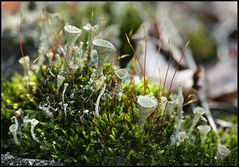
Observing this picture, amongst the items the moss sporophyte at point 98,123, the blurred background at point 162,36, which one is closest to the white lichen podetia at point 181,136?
the moss sporophyte at point 98,123

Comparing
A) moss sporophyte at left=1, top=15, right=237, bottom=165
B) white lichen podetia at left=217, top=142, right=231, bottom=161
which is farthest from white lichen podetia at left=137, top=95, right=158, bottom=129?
white lichen podetia at left=217, top=142, right=231, bottom=161

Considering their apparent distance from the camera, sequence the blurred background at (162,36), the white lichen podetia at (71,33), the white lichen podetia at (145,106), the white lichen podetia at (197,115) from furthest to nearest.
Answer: the blurred background at (162,36) < the white lichen podetia at (197,115) < the white lichen podetia at (71,33) < the white lichen podetia at (145,106)

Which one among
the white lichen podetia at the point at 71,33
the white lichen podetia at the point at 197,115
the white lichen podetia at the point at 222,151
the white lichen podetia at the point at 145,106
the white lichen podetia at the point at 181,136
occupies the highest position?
the white lichen podetia at the point at 71,33

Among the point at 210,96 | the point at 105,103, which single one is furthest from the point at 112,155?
the point at 210,96

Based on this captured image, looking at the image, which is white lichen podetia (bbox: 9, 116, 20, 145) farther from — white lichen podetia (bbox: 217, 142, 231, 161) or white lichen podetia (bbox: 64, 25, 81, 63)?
white lichen podetia (bbox: 217, 142, 231, 161)

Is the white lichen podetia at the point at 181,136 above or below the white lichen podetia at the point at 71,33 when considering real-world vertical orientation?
below

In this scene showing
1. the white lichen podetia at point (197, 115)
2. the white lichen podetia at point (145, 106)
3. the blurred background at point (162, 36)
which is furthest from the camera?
the blurred background at point (162, 36)

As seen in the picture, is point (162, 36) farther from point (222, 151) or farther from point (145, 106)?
point (145, 106)

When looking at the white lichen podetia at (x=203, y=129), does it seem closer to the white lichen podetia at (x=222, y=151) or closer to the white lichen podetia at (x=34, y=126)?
the white lichen podetia at (x=222, y=151)
